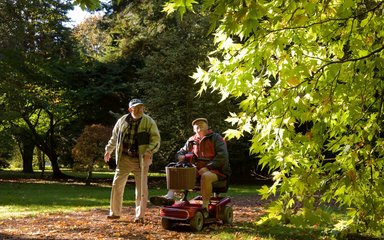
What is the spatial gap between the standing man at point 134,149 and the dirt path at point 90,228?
428mm

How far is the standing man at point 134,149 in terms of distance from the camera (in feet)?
23.6

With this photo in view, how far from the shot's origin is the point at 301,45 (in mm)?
4047

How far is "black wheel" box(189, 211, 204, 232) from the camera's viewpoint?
6.47m

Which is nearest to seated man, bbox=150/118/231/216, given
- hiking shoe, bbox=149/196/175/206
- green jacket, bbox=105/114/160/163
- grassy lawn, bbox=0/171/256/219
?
hiking shoe, bbox=149/196/175/206

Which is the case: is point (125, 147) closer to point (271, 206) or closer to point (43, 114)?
point (271, 206)

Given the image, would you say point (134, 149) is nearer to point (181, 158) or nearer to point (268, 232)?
point (181, 158)

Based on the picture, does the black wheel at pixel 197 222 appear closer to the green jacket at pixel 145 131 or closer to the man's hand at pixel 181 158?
the man's hand at pixel 181 158

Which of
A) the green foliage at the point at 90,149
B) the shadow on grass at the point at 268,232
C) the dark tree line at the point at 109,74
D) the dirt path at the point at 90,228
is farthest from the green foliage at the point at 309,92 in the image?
the dark tree line at the point at 109,74

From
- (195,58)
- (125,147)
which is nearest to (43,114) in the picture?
(195,58)

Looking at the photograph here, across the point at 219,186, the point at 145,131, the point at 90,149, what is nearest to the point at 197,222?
the point at 219,186

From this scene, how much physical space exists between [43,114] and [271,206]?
83.2ft

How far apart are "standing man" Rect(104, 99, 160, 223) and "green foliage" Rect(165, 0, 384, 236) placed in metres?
2.95

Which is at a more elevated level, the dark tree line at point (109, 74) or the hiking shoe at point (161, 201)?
the dark tree line at point (109, 74)

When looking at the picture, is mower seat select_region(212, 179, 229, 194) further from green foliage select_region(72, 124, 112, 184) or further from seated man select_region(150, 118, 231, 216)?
green foliage select_region(72, 124, 112, 184)
